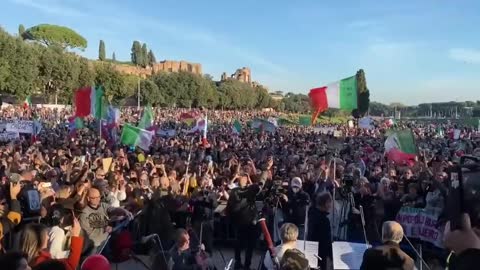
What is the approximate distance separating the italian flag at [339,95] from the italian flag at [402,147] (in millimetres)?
2266

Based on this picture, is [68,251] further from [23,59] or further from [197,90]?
[197,90]

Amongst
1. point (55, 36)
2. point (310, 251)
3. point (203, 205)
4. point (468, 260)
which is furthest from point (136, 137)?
point (55, 36)

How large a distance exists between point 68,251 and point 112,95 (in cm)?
7358

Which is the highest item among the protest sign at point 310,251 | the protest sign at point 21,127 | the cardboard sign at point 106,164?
the protest sign at point 21,127

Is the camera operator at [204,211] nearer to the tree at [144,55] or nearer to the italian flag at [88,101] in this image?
the italian flag at [88,101]

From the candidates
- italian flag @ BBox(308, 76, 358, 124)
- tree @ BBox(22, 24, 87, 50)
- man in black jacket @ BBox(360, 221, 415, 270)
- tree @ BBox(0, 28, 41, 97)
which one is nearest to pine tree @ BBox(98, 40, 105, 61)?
tree @ BBox(22, 24, 87, 50)

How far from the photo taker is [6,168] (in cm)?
1348

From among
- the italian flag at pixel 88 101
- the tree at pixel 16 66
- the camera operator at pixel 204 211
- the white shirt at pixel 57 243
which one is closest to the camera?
the white shirt at pixel 57 243

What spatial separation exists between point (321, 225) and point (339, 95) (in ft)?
34.4

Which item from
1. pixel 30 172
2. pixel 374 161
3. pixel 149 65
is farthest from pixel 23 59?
pixel 149 65

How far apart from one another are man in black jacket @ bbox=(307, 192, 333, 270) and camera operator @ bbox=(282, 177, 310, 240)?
1.59 meters

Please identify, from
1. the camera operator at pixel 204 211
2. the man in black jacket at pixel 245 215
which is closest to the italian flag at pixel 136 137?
the camera operator at pixel 204 211

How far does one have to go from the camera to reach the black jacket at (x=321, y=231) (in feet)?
26.2

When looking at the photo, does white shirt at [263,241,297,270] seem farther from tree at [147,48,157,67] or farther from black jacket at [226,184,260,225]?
tree at [147,48,157,67]
